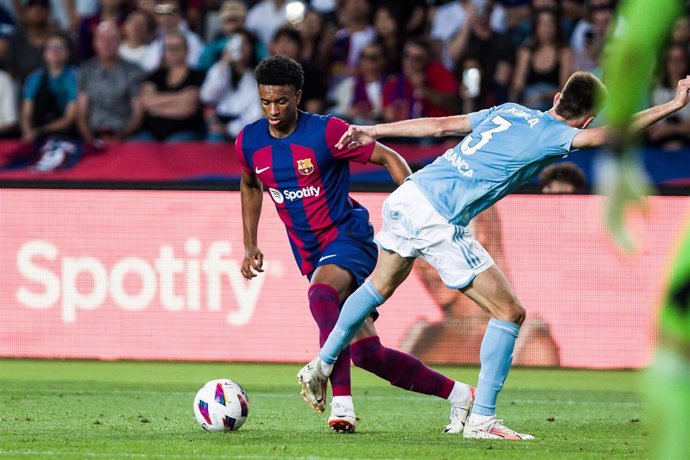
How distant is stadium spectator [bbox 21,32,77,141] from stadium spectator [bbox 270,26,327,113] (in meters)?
2.40

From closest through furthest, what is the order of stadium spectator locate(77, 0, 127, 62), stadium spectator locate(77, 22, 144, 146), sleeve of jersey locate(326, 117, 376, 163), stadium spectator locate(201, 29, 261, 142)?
sleeve of jersey locate(326, 117, 376, 163), stadium spectator locate(201, 29, 261, 142), stadium spectator locate(77, 22, 144, 146), stadium spectator locate(77, 0, 127, 62)

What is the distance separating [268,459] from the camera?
575 centimetres

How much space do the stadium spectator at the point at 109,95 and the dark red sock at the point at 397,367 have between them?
25.3ft

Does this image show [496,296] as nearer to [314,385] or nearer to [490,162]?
[490,162]

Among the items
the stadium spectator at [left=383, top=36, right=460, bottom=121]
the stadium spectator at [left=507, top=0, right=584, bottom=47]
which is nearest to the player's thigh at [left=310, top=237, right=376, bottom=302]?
the stadium spectator at [left=383, top=36, right=460, bottom=121]

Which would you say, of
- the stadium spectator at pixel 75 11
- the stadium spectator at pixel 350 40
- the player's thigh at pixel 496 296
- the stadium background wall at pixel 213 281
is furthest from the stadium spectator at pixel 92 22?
the player's thigh at pixel 496 296

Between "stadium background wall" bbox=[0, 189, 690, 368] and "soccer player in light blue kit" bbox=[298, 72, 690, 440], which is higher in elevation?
"soccer player in light blue kit" bbox=[298, 72, 690, 440]

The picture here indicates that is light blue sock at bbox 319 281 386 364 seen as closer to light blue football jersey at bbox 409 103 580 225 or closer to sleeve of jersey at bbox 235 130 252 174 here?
light blue football jersey at bbox 409 103 580 225

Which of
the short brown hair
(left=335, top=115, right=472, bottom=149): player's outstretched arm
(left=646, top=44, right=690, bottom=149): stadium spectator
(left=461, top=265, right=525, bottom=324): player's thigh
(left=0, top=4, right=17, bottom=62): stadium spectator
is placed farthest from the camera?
(left=0, top=4, right=17, bottom=62): stadium spectator

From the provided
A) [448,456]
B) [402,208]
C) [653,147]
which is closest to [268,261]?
[653,147]

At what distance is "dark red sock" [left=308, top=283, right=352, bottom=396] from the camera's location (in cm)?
699

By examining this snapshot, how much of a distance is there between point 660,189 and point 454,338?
2.18 metres

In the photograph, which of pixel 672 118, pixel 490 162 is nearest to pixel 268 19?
pixel 672 118

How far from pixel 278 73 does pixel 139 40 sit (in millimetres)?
8306
